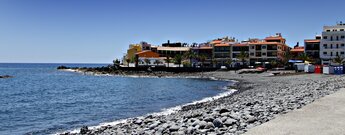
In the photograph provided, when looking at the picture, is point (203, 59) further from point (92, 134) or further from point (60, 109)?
point (92, 134)

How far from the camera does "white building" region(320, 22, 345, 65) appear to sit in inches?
3275

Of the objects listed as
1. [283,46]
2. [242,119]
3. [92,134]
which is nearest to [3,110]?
[92,134]

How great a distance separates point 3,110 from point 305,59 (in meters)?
67.5

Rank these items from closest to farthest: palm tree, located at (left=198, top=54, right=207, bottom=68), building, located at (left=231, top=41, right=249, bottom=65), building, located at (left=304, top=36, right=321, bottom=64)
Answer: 1. building, located at (left=304, top=36, right=321, bottom=64)
2. building, located at (left=231, top=41, right=249, bottom=65)
3. palm tree, located at (left=198, top=54, right=207, bottom=68)

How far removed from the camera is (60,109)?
1115 inches

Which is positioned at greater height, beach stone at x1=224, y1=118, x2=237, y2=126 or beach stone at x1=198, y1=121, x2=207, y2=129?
beach stone at x1=224, y1=118, x2=237, y2=126

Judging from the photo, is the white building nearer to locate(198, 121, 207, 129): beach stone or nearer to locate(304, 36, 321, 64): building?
locate(304, 36, 321, 64): building

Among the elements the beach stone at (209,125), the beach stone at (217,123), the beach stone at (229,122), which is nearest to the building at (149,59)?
the beach stone at (229,122)

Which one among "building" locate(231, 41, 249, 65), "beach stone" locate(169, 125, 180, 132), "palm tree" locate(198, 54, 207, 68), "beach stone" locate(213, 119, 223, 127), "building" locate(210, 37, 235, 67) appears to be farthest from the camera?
"palm tree" locate(198, 54, 207, 68)

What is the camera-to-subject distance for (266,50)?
318 feet

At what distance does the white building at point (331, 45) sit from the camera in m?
83.2

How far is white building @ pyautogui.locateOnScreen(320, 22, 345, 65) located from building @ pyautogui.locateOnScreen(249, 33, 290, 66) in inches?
551

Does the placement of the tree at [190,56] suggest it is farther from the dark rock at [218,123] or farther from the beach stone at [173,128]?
the dark rock at [218,123]

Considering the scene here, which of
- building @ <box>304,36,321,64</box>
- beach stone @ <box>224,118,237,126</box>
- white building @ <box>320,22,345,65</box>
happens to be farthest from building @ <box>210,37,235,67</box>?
beach stone @ <box>224,118,237,126</box>
